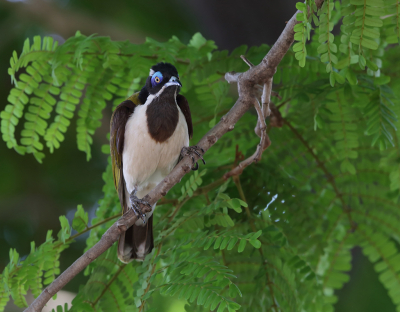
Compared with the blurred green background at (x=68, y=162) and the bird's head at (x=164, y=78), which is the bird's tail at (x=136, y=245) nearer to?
the bird's head at (x=164, y=78)

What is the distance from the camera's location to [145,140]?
5.56ft

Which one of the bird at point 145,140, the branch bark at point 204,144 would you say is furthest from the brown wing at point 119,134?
the branch bark at point 204,144

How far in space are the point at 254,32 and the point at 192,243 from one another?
1.58 m

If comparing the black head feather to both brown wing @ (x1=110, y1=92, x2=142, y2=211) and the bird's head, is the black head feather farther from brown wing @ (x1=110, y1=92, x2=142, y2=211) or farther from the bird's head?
brown wing @ (x1=110, y1=92, x2=142, y2=211)

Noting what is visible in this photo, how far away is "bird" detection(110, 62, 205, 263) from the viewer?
1568 millimetres

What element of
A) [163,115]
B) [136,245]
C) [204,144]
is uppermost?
[163,115]

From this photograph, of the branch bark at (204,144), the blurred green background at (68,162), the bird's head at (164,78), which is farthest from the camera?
the blurred green background at (68,162)

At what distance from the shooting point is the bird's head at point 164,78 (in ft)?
4.84

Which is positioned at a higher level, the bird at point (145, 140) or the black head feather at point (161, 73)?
the black head feather at point (161, 73)

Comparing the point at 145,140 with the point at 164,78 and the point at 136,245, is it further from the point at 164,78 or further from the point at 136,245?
the point at 136,245

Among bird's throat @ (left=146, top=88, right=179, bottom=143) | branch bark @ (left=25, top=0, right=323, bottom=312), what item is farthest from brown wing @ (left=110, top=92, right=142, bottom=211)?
branch bark @ (left=25, top=0, right=323, bottom=312)

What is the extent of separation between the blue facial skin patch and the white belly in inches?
5.7

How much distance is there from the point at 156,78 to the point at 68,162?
216 cm

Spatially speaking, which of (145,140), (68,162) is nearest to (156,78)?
(145,140)
